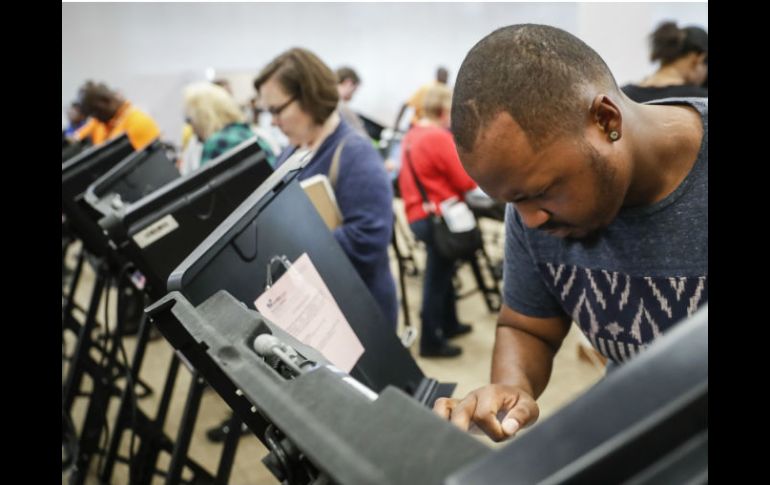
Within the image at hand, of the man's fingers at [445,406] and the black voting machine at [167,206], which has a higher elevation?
the black voting machine at [167,206]

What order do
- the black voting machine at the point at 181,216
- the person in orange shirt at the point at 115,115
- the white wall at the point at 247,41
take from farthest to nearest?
1. the white wall at the point at 247,41
2. the person in orange shirt at the point at 115,115
3. the black voting machine at the point at 181,216

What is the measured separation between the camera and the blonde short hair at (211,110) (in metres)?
2.84

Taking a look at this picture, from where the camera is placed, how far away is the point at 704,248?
2.77ft

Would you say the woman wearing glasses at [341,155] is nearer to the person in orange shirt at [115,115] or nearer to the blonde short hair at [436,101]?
the blonde short hair at [436,101]

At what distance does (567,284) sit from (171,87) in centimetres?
763

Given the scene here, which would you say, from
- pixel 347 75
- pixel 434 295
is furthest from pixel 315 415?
pixel 347 75

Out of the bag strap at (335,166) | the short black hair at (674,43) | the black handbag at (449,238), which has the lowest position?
the black handbag at (449,238)

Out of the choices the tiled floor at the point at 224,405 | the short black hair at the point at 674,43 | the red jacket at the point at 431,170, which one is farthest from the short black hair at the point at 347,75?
the short black hair at the point at 674,43

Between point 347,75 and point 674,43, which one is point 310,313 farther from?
point 347,75

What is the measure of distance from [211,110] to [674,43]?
1.94m

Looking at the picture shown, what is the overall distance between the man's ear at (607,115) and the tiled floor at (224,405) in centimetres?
129

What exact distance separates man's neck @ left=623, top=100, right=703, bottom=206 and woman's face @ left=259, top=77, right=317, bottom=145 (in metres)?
1.06
